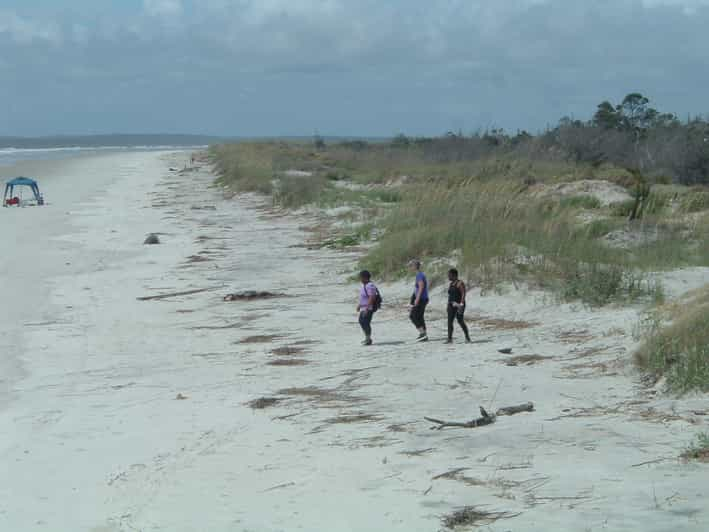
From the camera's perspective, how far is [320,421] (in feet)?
29.9

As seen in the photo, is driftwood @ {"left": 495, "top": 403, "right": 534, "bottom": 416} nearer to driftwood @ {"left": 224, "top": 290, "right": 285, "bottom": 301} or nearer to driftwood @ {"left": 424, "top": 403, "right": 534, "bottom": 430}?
driftwood @ {"left": 424, "top": 403, "right": 534, "bottom": 430}

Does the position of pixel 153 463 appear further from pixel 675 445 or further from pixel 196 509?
pixel 675 445

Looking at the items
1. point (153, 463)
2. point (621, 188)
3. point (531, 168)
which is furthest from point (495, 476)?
point (531, 168)

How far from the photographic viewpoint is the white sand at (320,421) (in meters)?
6.82

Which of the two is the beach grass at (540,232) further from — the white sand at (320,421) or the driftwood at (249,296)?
the driftwood at (249,296)

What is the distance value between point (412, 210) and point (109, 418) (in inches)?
498

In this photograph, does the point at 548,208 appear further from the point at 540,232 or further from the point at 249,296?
the point at 249,296

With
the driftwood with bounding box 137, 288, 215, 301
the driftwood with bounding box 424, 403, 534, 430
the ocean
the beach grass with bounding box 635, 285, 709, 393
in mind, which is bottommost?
the ocean

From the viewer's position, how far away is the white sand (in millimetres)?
6820

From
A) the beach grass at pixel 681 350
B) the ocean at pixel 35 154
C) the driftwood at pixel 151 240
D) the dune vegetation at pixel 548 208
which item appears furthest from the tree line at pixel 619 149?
the ocean at pixel 35 154

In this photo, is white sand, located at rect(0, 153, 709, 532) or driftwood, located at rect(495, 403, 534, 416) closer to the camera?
white sand, located at rect(0, 153, 709, 532)

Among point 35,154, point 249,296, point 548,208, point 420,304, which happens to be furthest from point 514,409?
point 35,154

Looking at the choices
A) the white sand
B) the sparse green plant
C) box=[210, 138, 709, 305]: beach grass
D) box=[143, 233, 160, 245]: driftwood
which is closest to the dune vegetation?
box=[210, 138, 709, 305]: beach grass

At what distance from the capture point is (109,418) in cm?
988
